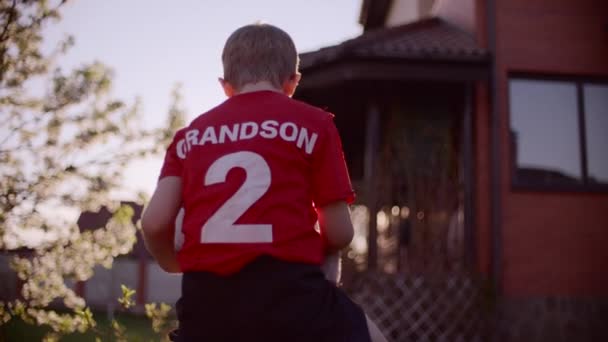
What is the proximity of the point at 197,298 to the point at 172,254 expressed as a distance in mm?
260

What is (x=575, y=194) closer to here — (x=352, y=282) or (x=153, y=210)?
(x=352, y=282)

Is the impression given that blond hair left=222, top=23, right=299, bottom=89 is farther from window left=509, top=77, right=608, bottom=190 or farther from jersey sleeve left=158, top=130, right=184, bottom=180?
window left=509, top=77, right=608, bottom=190

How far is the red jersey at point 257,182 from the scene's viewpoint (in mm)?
1592

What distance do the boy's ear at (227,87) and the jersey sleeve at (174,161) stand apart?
0.69ft

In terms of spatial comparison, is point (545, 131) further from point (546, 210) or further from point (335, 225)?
point (335, 225)

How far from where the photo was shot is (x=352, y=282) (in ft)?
20.9

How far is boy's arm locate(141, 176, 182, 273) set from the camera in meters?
1.72

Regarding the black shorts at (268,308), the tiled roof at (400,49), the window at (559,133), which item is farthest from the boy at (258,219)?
the window at (559,133)

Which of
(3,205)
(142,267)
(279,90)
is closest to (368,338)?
(279,90)

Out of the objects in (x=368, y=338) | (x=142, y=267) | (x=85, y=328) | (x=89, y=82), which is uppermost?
(x=89, y=82)

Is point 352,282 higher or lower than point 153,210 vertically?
lower

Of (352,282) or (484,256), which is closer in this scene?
(352,282)

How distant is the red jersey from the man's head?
10 cm

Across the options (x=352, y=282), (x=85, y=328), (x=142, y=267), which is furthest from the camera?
(x=142, y=267)
